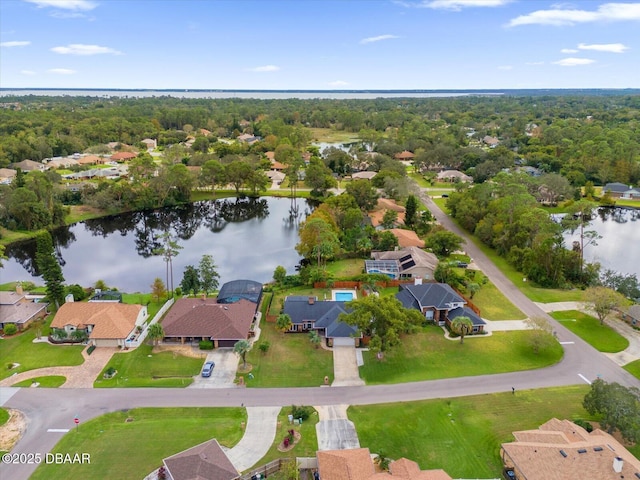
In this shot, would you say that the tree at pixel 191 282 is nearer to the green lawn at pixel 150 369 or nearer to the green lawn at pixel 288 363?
the green lawn at pixel 150 369

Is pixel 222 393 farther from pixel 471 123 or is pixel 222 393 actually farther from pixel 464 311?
pixel 471 123

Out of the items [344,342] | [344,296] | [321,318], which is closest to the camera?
[344,342]

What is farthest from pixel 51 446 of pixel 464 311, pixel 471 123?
pixel 471 123

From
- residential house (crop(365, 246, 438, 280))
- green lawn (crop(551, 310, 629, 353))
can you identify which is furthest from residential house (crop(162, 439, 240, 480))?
residential house (crop(365, 246, 438, 280))

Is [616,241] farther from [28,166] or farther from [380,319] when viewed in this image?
[28,166]

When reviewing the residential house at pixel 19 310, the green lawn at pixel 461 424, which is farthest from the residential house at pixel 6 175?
the green lawn at pixel 461 424

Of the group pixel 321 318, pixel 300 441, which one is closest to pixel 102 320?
pixel 321 318
